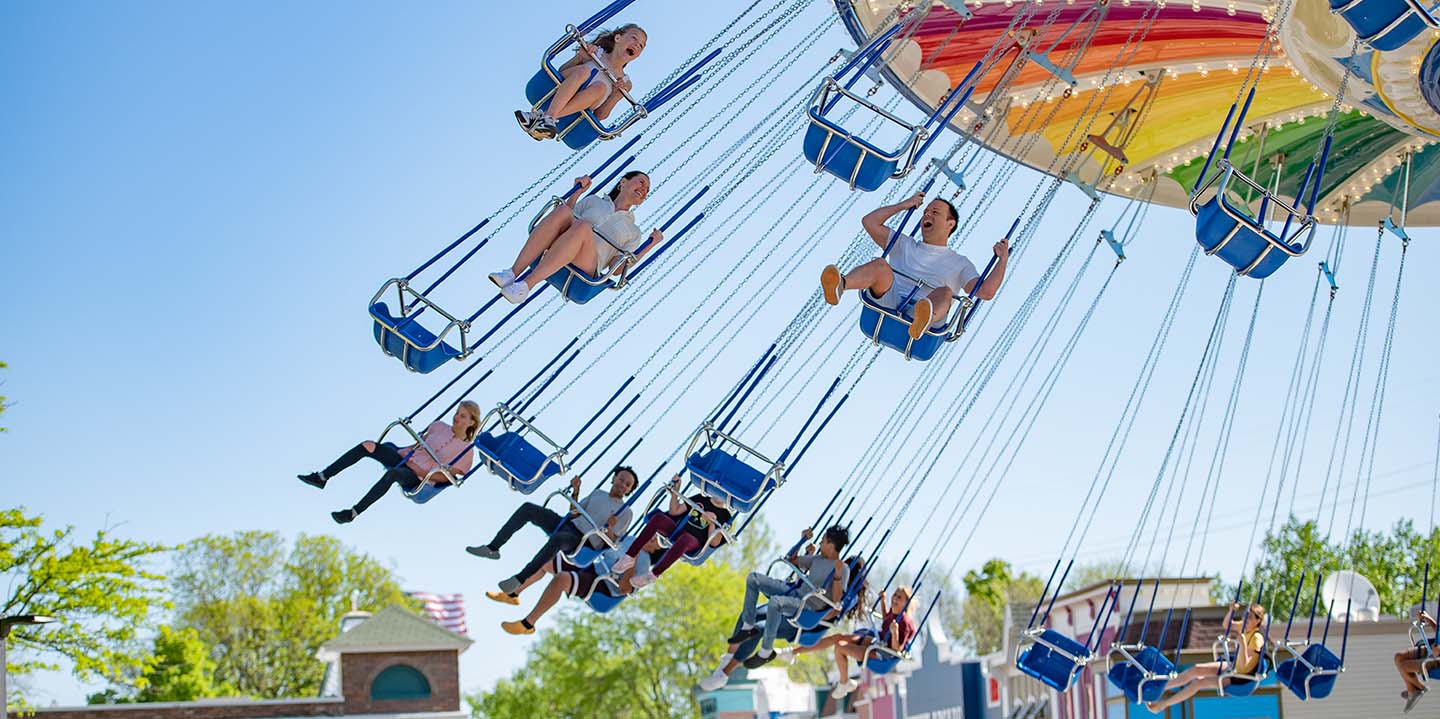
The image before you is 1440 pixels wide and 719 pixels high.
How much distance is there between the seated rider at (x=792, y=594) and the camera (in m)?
12.5

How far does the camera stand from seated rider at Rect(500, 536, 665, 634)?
1219 centimetres

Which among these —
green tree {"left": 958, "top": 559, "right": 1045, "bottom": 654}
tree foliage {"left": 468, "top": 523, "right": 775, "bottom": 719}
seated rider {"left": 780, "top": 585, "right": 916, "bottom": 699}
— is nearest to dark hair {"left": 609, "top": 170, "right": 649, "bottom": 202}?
seated rider {"left": 780, "top": 585, "right": 916, "bottom": 699}

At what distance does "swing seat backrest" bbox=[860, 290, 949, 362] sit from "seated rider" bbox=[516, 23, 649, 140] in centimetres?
228

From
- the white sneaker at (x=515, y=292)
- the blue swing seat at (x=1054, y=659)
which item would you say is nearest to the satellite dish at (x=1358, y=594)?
the blue swing seat at (x=1054, y=659)

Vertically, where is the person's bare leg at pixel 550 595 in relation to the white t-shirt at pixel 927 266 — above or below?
below

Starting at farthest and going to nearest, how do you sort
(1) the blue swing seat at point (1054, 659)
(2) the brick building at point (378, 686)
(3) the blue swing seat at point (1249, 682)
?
(2) the brick building at point (378, 686) → (3) the blue swing seat at point (1249, 682) → (1) the blue swing seat at point (1054, 659)

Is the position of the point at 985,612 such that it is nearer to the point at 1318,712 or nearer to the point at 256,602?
the point at 256,602

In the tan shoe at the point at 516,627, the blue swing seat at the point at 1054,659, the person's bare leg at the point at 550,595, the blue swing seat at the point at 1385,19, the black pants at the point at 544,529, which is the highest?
the blue swing seat at the point at 1385,19

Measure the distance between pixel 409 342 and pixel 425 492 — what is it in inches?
56.0

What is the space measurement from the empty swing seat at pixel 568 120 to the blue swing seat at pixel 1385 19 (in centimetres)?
491

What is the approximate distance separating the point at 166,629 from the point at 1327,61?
1557 centimetres

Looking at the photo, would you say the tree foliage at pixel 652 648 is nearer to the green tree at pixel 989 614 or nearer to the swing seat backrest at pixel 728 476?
the green tree at pixel 989 614

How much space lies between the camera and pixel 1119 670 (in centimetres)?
1467

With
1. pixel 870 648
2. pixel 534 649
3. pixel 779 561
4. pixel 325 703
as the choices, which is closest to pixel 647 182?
pixel 779 561
